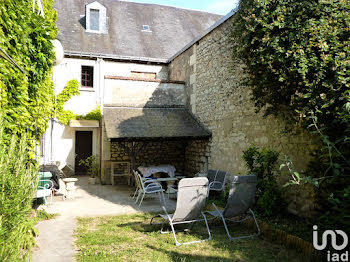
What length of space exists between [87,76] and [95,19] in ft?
10.4

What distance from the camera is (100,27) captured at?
11961 mm

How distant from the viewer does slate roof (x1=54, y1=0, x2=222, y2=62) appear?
36.1 ft

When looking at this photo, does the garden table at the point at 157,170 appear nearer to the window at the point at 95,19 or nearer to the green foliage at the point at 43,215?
the green foliage at the point at 43,215

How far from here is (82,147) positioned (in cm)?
1092

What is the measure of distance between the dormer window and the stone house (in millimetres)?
45

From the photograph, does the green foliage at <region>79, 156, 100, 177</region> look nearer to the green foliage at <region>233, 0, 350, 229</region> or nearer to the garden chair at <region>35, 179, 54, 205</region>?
the garden chair at <region>35, 179, 54, 205</region>

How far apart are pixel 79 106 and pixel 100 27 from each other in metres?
4.25

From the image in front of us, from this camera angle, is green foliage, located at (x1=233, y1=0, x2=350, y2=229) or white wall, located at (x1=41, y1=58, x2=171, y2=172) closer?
green foliage, located at (x1=233, y1=0, x2=350, y2=229)

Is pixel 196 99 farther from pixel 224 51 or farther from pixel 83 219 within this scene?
pixel 83 219

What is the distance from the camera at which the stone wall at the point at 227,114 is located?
5152mm

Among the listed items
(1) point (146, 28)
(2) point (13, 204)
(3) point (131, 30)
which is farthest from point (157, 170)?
(1) point (146, 28)

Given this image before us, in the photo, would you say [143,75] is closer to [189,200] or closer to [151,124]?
[151,124]

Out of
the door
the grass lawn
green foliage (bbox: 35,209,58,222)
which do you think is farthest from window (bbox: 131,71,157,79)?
the grass lawn

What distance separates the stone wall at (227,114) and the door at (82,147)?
174 inches
